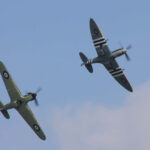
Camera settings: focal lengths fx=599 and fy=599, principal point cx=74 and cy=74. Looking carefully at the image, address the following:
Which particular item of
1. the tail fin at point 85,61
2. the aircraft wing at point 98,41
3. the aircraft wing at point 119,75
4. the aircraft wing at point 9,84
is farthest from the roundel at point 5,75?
the aircraft wing at point 119,75

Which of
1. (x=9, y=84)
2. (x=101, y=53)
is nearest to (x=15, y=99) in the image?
(x=9, y=84)

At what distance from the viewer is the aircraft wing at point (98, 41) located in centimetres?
9944

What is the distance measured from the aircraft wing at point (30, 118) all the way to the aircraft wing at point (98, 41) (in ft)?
50.2

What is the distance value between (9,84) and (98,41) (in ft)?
56.5

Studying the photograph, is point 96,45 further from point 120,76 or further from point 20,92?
point 20,92

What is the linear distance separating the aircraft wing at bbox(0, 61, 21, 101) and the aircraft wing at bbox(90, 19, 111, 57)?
15.8 m

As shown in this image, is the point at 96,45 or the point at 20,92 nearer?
the point at 20,92

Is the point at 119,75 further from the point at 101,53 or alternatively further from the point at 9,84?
the point at 9,84

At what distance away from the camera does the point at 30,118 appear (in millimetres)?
97000

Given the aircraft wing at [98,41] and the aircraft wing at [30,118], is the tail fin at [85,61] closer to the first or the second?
the aircraft wing at [98,41]

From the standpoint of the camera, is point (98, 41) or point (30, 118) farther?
point (98, 41)

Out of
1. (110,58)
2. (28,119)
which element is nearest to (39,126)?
(28,119)

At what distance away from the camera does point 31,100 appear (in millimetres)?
92562

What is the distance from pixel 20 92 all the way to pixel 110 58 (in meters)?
16.5
